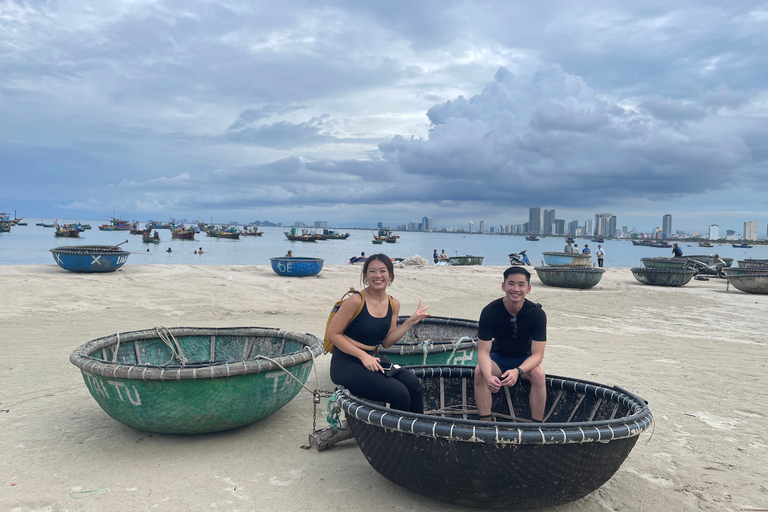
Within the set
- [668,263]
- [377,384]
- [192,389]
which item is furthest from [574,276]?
[192,389]

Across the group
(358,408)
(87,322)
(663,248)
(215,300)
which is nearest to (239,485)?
(358,408)

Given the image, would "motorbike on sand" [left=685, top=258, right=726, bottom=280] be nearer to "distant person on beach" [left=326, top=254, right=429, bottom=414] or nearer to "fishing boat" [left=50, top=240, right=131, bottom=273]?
"distant person on beach" [left=326, top=254, right=429, bottom=414]

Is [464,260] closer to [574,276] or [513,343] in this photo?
[574,276]

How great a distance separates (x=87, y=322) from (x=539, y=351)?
29.1 ft

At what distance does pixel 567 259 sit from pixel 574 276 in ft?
21.2

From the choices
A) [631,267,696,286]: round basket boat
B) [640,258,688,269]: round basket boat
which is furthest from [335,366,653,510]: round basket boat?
[640,258,688,269]: round basket boat

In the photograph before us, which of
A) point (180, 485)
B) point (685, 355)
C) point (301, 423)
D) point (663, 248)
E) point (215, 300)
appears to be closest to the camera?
point (180, 485)

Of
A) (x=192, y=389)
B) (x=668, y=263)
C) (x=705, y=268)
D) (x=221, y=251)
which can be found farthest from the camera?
(x=221, y=251)

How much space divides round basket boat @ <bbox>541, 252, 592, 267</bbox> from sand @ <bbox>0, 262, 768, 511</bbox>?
10.6 metres

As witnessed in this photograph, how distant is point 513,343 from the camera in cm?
408

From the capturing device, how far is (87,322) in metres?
9.64

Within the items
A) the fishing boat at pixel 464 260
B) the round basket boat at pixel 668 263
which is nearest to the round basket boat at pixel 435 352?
the round basket boat at pixel 668 263

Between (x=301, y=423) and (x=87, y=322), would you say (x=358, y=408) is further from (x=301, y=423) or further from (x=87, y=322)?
(x=87, y=322)

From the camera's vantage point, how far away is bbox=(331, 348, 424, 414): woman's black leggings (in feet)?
12.1
